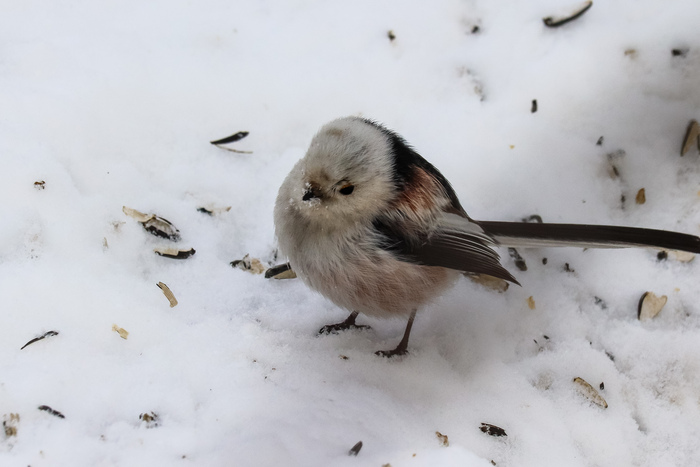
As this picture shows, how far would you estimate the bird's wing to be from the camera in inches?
81.5

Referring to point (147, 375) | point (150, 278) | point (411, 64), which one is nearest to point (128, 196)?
point (150, 278)

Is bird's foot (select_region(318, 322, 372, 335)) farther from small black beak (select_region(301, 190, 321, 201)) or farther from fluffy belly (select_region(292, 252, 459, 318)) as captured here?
small black beak (select_region(301, 190, 321, 201))

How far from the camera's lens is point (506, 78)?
9.61 ft

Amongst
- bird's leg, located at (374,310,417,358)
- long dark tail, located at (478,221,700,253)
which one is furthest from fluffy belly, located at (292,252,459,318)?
long dark tail, located at (478,221,700,253)

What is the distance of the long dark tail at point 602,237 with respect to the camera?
220cm

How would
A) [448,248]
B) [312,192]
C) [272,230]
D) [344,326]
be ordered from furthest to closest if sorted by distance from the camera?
[272,230] → [344,326] → [448,248] → [312,192]

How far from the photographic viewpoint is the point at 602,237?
2.21 metres

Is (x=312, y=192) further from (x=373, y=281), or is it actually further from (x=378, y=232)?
(x=373, y=281)

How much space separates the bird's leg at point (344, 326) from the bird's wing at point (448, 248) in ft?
1.36

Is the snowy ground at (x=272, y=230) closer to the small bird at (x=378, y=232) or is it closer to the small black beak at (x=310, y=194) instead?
the small bird at (x=378, y=232)

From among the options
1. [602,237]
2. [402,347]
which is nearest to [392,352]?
[402,347]

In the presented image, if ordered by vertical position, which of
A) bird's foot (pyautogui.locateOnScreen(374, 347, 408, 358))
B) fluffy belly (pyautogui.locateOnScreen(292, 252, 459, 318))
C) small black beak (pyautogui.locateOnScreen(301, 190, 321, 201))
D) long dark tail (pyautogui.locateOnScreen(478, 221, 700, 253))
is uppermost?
small black beak (pyautogui.locateOnScreen(301, 190, 321, 201))

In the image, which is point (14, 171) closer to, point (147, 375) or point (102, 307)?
point (102, 307)

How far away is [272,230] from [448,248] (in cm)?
84
